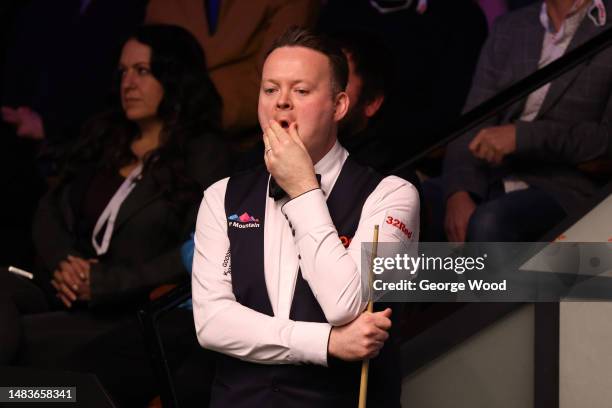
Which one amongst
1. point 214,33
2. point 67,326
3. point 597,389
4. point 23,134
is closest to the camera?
point 597,389

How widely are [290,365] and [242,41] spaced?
2.34 m

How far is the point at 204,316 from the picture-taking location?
2078mm

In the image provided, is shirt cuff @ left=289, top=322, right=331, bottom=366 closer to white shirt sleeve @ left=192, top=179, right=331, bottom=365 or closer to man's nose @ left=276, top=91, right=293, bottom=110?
white shirt sleeve @ left=192, top=179, right=331, bottom=365

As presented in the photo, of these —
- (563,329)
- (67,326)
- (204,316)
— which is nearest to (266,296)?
(204,316)

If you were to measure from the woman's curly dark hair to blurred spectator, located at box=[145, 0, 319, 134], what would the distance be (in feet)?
1.08

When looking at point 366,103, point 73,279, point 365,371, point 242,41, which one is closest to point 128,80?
point 242,41

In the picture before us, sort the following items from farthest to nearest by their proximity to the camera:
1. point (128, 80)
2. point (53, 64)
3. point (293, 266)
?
point (53, 64), point (128, 80), point (293, 266)

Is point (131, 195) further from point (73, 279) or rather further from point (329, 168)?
point (329, 168)

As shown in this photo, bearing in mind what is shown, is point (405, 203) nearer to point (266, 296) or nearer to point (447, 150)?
point (266, 296)

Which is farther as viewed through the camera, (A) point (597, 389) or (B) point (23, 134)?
(B) point (23, 134)

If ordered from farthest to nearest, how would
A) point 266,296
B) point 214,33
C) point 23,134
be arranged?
point 23,134, point 214,33, point 266,296

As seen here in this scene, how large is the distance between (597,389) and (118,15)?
3.02 m

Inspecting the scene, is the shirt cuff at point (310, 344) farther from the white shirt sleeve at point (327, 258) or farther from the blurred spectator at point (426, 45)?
the blurred spectator at point (426, 45)

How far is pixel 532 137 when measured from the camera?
124 inches
